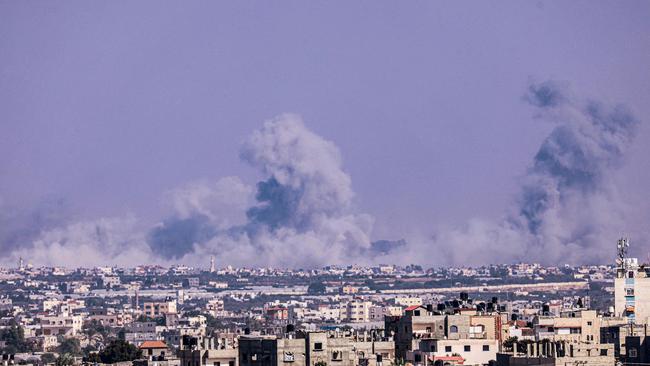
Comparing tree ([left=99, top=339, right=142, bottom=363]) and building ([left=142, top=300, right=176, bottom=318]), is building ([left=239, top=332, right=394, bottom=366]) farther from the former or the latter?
building ([left=142, top=300, right=176, bottom=318])

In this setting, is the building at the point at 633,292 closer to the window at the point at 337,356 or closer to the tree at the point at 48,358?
the window at the point at 337,356

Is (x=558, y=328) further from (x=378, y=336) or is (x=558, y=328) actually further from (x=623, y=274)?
(x=623, y=274)

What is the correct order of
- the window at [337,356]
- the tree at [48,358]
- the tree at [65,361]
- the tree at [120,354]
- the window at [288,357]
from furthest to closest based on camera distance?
1. the tree at [48,358]
2. the tree at [65,361]
3. the tree at [120,354]
4. the window at [337,356]
5. the window at [288,357]

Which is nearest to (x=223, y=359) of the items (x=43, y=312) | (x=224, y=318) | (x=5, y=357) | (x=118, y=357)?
(x=118, y=357)

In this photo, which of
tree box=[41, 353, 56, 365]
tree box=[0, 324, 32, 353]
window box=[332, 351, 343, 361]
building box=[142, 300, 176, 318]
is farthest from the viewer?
building box=[142, 300, 176, 318]

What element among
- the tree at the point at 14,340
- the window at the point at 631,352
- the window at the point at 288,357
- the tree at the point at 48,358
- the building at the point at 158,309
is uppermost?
the building at the point at 158,309

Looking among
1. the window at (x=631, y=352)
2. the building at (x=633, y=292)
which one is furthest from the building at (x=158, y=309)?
the window at (x=631, y=352)

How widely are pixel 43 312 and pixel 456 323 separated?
134 metres

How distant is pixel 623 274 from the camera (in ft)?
303

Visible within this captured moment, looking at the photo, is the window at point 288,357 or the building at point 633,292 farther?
the building at point 633,292

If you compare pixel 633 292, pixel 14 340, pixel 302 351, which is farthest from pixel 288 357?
pixel 14 340

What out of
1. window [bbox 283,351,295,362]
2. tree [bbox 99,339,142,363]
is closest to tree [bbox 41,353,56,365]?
tree [bbox 99,339,142,363]

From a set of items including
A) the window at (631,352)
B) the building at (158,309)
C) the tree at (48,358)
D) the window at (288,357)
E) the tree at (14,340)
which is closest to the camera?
the window at (288,357)

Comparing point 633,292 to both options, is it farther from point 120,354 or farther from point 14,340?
point 14,340
